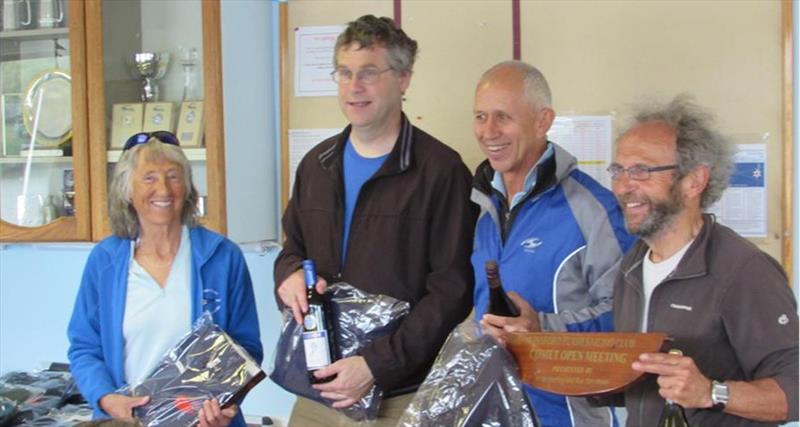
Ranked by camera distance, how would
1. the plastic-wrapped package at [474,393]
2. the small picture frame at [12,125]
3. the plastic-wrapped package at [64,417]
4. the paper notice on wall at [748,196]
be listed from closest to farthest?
the plastic-wrapped package at [474,393], the paper notice on wall at [748,196], the plastic-wrapped package at [64,417], the small picture frame at [12,125]

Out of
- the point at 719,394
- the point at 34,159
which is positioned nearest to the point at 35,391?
the point at 34,159

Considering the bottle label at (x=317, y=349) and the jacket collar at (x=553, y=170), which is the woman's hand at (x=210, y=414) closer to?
the bottle label at (x=317, y=349)

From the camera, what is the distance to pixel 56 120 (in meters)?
2.30

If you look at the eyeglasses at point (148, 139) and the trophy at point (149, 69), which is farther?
the trophy at point (149, 69)

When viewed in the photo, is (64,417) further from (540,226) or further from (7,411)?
(540,226)

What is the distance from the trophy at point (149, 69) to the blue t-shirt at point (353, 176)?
2.87ft

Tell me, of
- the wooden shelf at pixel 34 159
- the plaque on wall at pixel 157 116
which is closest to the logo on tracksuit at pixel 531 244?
the plaque on wall at pixel 157 116

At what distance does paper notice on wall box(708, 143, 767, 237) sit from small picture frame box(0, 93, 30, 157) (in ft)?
6.65

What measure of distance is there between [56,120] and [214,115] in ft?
1.82

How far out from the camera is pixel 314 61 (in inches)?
88.7

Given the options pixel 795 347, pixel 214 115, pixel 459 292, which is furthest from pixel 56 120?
pixel 795 347

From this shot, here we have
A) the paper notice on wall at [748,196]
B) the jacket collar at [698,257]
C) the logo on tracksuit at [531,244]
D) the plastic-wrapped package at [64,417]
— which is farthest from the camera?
the plastic-wrapped package at [64,417]

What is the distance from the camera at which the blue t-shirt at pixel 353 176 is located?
5.34 feet

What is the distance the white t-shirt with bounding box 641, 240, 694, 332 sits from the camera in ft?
4.12
